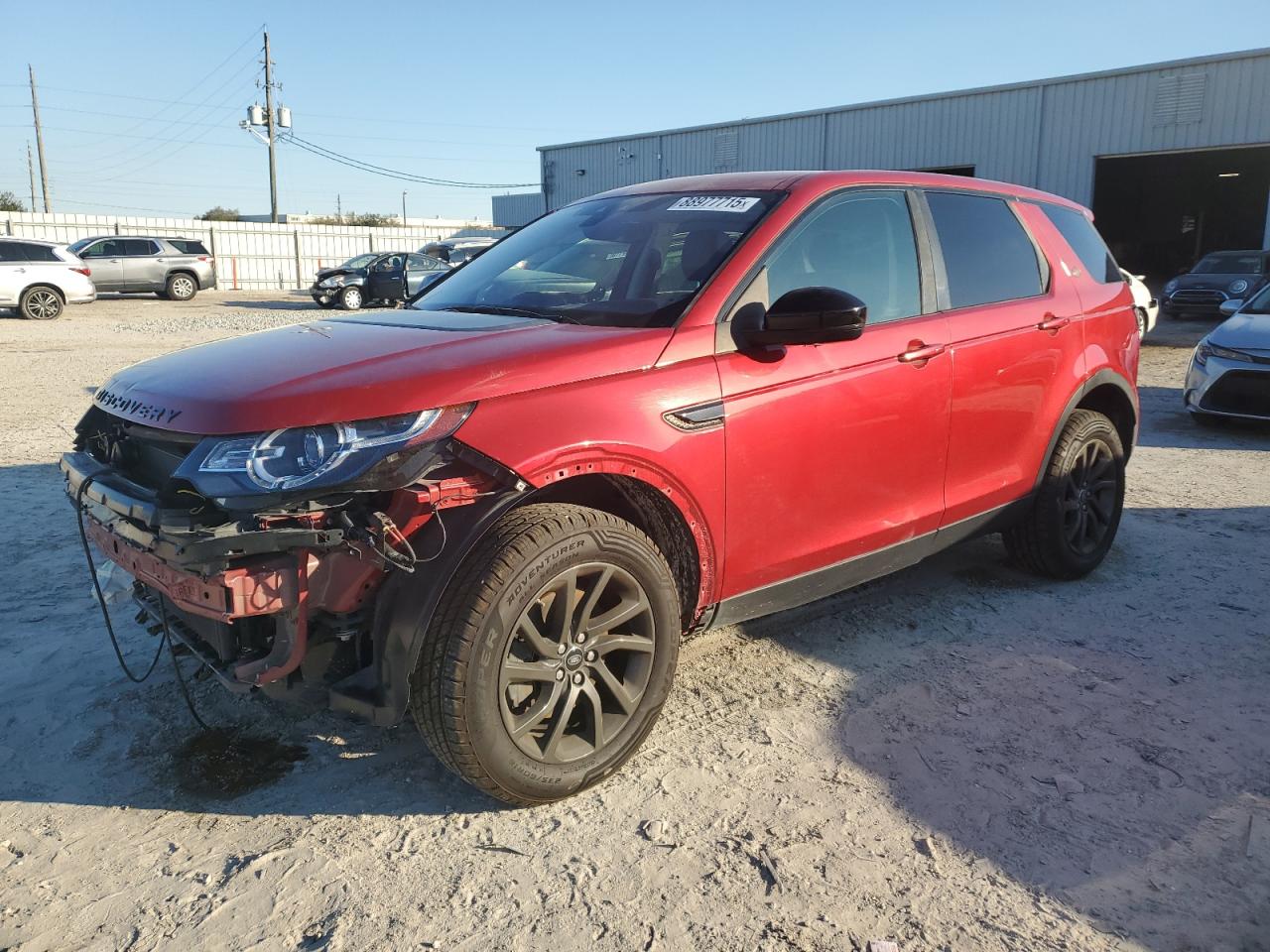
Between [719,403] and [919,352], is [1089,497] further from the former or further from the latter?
[719,403]

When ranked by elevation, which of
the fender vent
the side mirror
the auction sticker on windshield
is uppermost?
the fender vent

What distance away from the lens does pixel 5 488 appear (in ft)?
20.1

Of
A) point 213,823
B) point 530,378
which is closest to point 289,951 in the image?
point 213,823

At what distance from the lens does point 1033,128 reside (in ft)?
84.3

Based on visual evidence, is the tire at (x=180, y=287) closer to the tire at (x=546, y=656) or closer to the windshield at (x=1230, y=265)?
the windshield at (x=1230, y=265)

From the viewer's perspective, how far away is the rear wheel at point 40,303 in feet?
63.5

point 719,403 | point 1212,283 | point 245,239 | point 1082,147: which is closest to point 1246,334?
point 719,403

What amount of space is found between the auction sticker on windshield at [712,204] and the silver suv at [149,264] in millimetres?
25530

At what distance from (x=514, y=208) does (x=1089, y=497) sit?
46432mm

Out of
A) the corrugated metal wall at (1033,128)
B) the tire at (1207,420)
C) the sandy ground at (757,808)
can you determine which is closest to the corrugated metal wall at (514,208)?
the corrugated metal wall at (1033,128)

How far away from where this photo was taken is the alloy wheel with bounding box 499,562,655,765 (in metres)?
2.72

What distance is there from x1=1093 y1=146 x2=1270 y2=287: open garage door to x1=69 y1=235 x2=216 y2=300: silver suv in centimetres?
2700

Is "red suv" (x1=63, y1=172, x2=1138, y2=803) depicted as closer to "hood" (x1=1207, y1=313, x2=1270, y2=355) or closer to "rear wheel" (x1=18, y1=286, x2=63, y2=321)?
"hood" (x1=1207, y1=313, x2=1270, y2=355)

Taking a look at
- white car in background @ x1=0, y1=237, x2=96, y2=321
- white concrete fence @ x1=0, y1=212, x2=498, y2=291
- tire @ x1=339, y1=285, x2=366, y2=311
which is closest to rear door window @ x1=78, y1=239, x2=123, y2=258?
white car in background @ x1=0, y1=237, x2=96, y2=321
